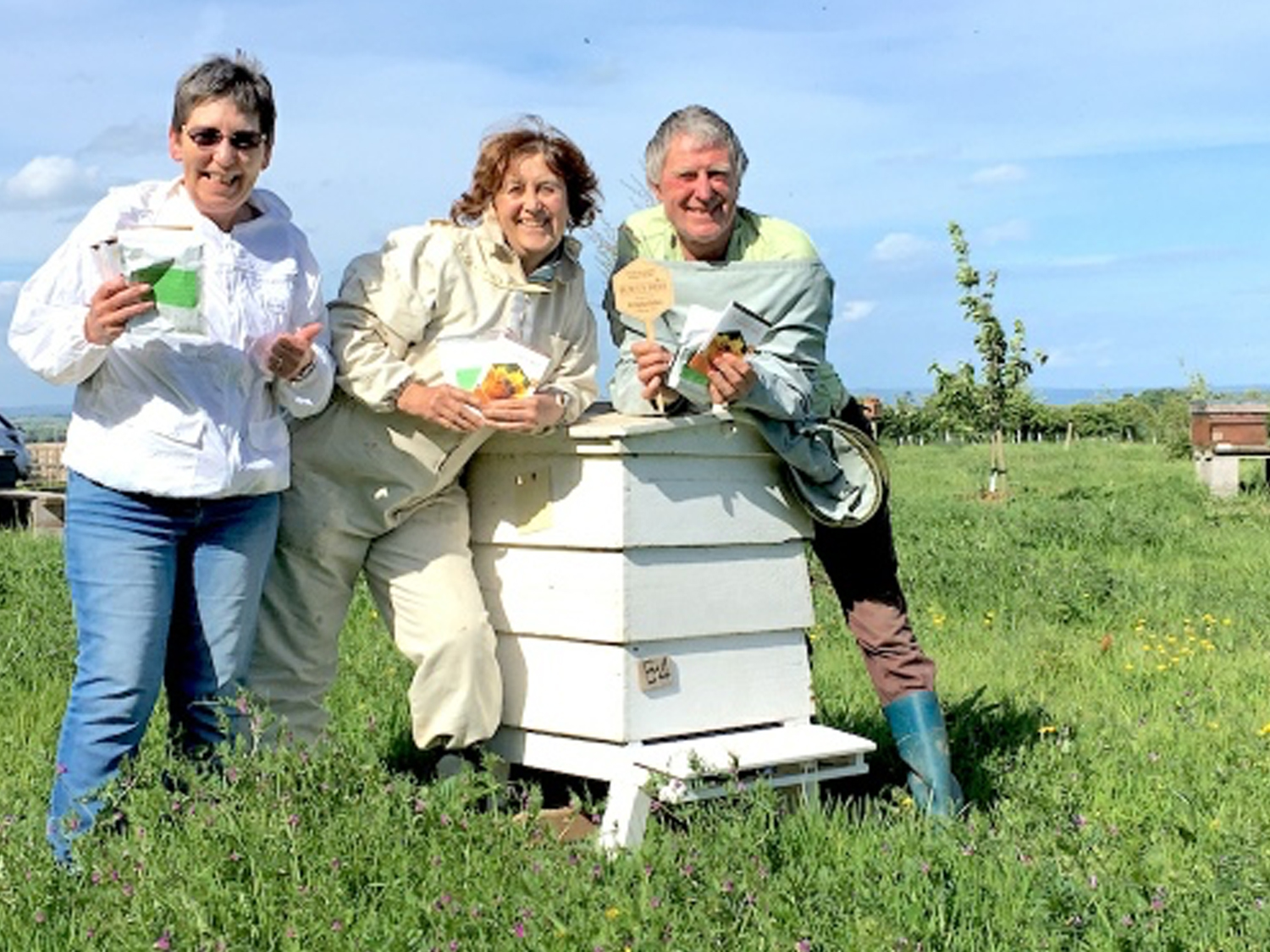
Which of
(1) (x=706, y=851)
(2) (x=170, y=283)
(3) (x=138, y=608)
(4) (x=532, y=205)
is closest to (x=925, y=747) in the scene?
(1) (x=706, y=851)

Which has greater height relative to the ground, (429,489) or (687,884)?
(429,489)

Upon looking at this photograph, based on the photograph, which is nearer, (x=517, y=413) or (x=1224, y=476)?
(x=517, y=413)

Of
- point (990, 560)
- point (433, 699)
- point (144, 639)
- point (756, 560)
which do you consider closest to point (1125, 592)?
point (990, 560)

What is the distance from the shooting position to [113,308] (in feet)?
12.7

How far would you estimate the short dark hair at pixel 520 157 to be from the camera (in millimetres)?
4578

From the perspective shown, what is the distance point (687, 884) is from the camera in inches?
148

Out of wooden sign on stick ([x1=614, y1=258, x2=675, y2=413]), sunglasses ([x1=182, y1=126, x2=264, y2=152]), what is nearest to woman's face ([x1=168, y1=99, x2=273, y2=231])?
sunglasses ([x1=182, y1=126, x2=264, y2=152])

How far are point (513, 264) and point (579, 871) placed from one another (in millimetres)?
1701

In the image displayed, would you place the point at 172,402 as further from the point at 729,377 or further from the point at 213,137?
the point at 729,377

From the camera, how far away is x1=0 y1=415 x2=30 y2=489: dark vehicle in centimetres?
1800

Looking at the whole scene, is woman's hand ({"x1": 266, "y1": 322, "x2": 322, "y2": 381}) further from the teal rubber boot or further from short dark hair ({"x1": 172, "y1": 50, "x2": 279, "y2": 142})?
the teal rubber boot

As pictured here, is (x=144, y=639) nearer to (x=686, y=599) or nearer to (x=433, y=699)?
(x=433, y=699)

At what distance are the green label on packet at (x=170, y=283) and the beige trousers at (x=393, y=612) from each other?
Result: 82cm

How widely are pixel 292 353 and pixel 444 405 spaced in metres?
0.45
